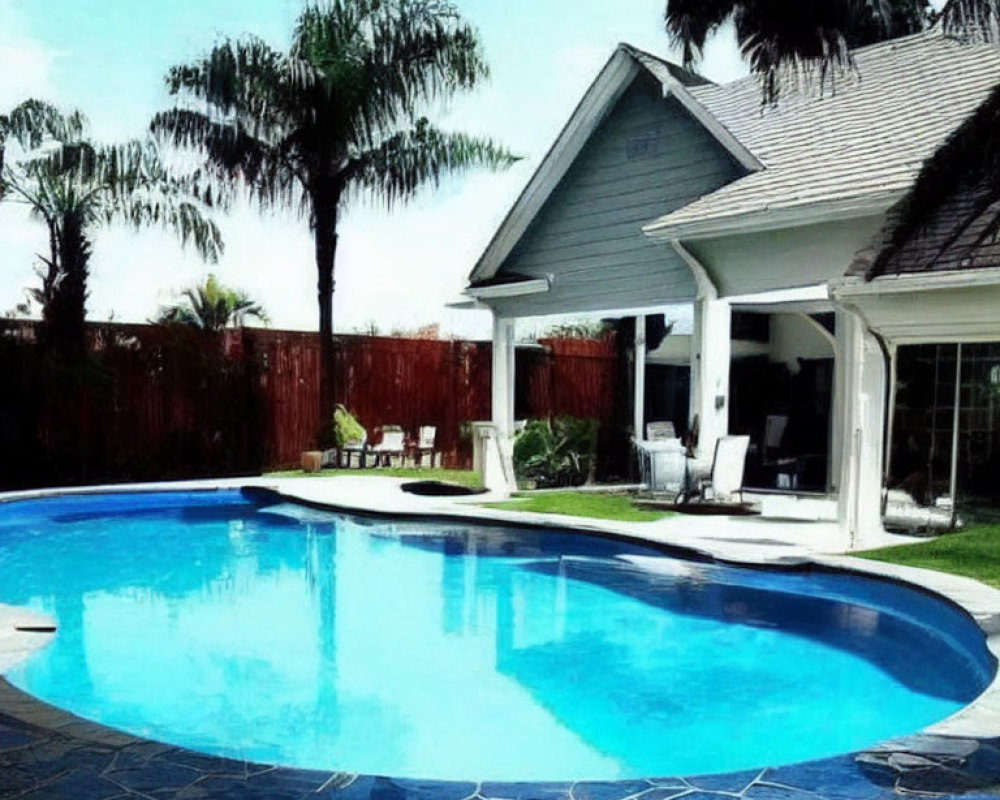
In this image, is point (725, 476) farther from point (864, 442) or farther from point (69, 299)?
point (69, 299)

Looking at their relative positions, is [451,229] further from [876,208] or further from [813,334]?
[876,208]

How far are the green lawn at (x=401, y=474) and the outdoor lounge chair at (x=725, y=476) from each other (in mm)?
4490

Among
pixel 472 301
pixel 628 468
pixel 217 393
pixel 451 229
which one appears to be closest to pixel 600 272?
pixel 472 301

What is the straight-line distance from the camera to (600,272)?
1532cm

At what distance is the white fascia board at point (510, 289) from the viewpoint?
15.9 m

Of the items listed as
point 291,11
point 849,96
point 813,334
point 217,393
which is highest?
point 291,11

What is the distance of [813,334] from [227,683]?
13.2 metres

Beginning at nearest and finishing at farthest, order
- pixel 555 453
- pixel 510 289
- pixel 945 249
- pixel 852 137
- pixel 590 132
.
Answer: pixel 945 249, pixel 852 137, pixel 590 132, pixel 510 289, pixel 555 453

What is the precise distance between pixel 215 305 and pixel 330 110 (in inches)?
1052

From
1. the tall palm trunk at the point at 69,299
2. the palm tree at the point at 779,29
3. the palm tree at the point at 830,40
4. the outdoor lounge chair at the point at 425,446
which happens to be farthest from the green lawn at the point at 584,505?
the tall palm trunk at the point at 69,299

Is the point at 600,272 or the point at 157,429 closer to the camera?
the point at 600,272

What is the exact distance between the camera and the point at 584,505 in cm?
1354

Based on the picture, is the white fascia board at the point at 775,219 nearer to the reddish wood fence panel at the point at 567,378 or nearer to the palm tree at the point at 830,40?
the palm tree at the point at 830,40

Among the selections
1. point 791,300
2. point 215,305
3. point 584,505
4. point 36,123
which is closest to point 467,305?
point 584,505
